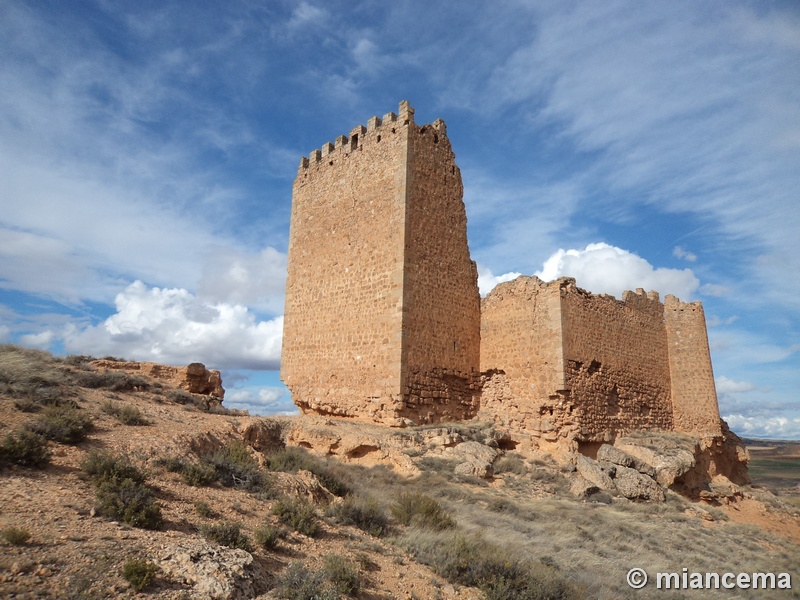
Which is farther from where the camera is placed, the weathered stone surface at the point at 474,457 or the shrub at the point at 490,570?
the weathered stone surface at the point at 474,457

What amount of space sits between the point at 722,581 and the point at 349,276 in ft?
33.0

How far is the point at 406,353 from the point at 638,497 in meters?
5.89

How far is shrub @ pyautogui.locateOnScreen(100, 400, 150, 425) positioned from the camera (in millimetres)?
7387

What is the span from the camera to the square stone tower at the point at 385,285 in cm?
1348

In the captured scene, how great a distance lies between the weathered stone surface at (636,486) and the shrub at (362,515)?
7.31 m

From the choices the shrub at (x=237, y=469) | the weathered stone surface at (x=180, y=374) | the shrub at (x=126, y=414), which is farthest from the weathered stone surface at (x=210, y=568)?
the weathered stone surface at (x=180, y=374)

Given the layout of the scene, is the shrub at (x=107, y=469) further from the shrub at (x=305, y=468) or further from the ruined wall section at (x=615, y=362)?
the ruined wall section at (x=615, y=362)

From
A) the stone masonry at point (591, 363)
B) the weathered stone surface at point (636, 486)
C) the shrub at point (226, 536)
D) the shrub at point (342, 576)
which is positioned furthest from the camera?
the stone masonry at point (591, 363)

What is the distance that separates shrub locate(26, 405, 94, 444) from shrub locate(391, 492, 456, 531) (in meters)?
3.79

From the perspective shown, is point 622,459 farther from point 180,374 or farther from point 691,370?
point 180,374

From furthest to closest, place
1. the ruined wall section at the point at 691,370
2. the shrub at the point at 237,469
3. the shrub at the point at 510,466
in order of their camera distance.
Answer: the ruined wall section at the point at 691,370 < the shrub at the point at 510,466 < the shrub at the point at 237,469

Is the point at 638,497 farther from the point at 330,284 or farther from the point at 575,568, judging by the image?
the point at 330,284

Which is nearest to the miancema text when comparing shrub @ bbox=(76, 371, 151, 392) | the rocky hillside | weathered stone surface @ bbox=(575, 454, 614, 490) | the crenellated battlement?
the rocky hillside

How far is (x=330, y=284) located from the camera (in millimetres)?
15234
